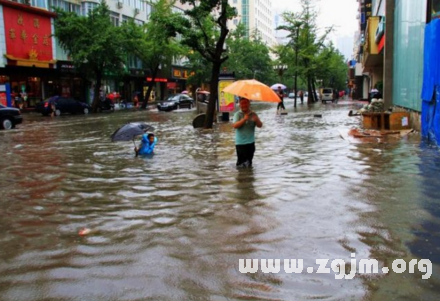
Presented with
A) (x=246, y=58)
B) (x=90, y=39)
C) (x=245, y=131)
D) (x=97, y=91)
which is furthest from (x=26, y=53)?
(x=246, y=58)

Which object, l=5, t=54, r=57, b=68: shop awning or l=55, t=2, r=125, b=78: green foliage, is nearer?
l=5, t=54, r=57, b=68: shop awning

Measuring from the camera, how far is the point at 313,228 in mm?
5496

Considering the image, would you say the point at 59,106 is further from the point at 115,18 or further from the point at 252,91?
the point at 252,91

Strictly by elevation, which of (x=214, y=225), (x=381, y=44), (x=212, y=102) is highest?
(x=381, y=44)

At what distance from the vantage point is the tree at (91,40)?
36688 millimetres

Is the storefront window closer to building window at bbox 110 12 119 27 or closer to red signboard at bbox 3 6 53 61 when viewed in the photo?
red signboard at bbox 3 6 53 61

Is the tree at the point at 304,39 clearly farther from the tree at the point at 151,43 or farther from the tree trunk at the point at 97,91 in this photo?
the tree trunk at the point at 97,91

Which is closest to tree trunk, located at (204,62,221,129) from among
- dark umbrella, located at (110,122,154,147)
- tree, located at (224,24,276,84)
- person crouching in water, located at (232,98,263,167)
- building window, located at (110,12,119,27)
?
dark umbrella, located at (110,122,154,147)

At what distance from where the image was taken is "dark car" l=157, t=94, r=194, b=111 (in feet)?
134

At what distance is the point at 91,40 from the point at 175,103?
9256 mm

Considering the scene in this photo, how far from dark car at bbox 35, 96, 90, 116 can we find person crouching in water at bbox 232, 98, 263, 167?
27628mm

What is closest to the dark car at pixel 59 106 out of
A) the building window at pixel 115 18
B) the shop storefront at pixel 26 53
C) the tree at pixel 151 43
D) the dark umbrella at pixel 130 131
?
the shop storefront at pixel 26 53

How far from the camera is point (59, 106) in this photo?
1380 inches

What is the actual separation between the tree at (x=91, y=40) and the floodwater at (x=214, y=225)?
27.1 meters
